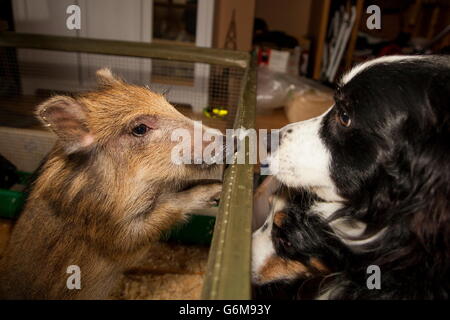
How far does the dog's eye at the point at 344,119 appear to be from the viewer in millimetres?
1232

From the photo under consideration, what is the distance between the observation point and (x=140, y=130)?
1643 mm

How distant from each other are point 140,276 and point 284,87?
2.89 meters

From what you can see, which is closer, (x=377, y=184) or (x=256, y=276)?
(x=377, y=184)

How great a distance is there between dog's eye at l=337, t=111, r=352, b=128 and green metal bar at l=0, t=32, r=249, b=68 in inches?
46.8

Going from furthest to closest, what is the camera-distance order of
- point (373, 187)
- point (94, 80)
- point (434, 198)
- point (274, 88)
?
point (274, 88) → point (94, 80) → point (373, 187) → point (434, 198)

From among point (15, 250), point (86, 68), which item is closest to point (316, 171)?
point (15, 250)

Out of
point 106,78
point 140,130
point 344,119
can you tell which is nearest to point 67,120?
point 140,130

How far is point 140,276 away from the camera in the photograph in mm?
2303

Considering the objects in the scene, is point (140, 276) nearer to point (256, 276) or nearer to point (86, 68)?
point (256, 276)

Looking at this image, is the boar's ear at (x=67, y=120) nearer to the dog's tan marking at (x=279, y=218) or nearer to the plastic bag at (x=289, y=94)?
the dog's tan marking at (x=279, y=218)

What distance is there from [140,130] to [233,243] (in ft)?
3.32

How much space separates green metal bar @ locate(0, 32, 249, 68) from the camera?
2.36 metres

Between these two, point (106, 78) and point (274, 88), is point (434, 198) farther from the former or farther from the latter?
point (274, 88)
